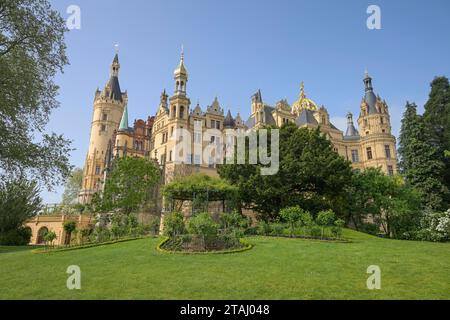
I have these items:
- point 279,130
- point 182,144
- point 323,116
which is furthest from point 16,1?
point 323,116

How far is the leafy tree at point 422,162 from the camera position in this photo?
106ft

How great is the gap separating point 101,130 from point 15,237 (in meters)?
38.9

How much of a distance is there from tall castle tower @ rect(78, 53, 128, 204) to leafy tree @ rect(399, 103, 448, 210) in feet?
161

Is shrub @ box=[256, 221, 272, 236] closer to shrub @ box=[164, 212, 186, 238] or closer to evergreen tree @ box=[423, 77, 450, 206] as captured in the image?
shrub @ box=[164, 212, 186, 238]

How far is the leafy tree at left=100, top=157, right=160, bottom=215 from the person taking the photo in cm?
3372

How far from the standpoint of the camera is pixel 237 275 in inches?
385

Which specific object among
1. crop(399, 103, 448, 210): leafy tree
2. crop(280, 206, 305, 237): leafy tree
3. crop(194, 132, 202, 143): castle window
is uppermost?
crop(194, 132, 202, 143): castle window

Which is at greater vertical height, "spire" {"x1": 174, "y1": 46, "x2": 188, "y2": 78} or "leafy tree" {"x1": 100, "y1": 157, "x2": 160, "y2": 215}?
"spire" {"x1": 174, "y1": 46, "x2": 188, "y2": 78}

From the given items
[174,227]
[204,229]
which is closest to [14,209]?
[174,227]

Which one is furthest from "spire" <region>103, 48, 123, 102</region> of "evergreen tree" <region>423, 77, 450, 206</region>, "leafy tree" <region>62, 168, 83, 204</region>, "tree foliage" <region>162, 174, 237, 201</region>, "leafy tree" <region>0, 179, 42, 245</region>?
"evergreen tree" <region>423, 77, 450, 206</region>

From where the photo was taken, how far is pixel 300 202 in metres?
29.0

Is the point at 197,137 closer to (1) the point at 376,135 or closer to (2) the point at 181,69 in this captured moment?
(2) the point at 181,69

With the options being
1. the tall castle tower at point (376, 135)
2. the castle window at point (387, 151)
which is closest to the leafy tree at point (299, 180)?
the tall castle tower at point (376, 135)
